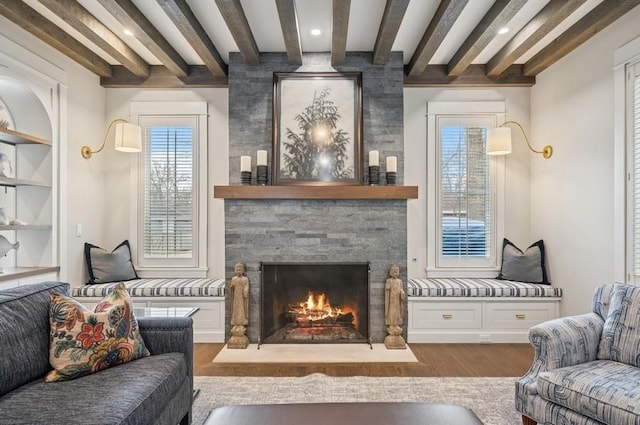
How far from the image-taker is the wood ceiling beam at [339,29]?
110 inches

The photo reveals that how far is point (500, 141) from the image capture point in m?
4.03

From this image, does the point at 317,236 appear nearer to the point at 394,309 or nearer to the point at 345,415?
the point at 394,309

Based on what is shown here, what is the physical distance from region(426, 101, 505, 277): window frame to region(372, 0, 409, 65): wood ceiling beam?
0.93 meters

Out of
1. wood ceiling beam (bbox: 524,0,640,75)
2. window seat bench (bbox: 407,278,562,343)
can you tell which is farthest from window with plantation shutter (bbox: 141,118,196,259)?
wood ceiling beam (bbox: 524,0,640,75)

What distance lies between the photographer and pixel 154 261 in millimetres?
4352

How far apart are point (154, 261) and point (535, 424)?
381 centimetres

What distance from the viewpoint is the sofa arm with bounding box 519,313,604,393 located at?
2137mm

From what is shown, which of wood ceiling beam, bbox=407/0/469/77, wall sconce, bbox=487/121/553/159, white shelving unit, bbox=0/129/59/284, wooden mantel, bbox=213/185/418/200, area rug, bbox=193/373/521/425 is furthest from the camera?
wall sconce, bbox=487/121/553/159

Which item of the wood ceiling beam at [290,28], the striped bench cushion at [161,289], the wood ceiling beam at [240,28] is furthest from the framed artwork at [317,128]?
the striped bench cushion at [161,289]

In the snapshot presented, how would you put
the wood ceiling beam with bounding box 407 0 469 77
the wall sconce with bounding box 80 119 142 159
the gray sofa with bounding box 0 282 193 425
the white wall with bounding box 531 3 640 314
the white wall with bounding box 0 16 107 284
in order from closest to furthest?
1. the gray sofa with bounding box 0 282 193 425
2. the wood ceiling beam with bounding box 407 0 469 77
3. the white wall with bounding box 531 3 640 314
4. the white wall with bounding box 0 16 107 284
5. the wall sconce with bounding box 80 119 142 159

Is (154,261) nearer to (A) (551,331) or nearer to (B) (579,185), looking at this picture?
(A) (551,331)

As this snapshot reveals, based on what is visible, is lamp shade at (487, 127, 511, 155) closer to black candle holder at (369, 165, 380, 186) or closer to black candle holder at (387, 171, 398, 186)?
black candle holder at (387, 171, 398, 186)

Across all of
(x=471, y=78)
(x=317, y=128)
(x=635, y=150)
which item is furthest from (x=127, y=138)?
(x=635, y=150)

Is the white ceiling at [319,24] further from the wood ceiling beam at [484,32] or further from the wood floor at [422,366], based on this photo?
the wood floor at [422,366]
